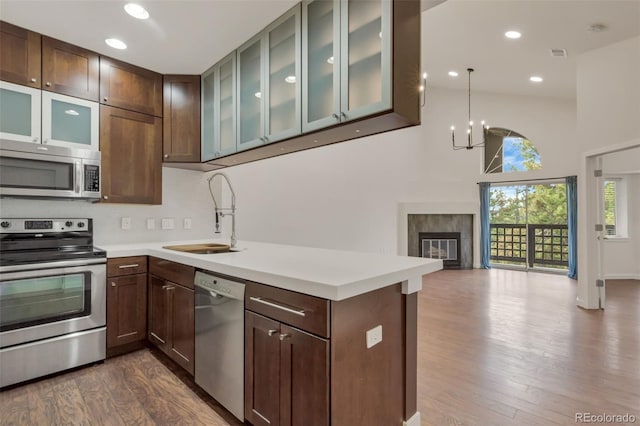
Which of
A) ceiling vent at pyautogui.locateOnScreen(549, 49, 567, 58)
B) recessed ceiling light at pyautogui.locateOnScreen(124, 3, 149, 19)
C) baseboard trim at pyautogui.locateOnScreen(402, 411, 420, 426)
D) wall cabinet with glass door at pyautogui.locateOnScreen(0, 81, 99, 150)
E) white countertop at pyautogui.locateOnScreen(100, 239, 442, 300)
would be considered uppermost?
ceiling vent at pyautogui.locateOnScreen(549, 49, 567, 58)

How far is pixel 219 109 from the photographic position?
9.31ft

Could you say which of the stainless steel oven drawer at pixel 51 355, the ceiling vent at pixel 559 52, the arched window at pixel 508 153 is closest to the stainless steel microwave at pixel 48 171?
the stainless steel oven drawer at pixel 51 355

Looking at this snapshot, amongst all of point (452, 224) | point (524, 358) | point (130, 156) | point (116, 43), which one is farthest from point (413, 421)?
point (452, 224)

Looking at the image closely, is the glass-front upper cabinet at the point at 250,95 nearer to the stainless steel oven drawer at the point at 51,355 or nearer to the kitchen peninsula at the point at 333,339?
the kitchen peninsula at the point at 333,339

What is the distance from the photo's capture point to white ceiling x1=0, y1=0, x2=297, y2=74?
2.11 m

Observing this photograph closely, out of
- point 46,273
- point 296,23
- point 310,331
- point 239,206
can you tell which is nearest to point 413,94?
point 296,23

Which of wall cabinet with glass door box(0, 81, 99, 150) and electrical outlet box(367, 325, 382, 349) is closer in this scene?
electrical outlet box(367, 325, 382, 349)

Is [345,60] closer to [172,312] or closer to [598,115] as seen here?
[172,312]

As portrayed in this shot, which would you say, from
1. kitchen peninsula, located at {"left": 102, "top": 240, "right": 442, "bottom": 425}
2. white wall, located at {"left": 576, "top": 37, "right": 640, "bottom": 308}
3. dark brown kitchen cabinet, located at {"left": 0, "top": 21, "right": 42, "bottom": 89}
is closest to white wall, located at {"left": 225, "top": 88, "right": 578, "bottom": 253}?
dark brown kitchen cabinet, located at {"left": 0, "top": 21, "right": 42, "bottom": 89}

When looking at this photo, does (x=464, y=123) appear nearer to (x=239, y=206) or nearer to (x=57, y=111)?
(x=239, y=206)

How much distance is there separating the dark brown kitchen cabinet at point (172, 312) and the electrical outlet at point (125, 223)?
2.22 feet

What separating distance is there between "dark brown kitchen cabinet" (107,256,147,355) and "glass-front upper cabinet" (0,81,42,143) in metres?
1.11

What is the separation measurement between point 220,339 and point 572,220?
23.4ft

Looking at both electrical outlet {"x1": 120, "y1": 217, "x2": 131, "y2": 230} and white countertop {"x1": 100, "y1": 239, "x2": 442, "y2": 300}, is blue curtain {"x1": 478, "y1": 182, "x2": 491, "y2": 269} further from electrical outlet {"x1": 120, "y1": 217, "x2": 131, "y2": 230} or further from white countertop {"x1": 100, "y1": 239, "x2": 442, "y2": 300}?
electrical outlet {"x1": 120, "y1": 217, "x2": 131, "y2": 230}
